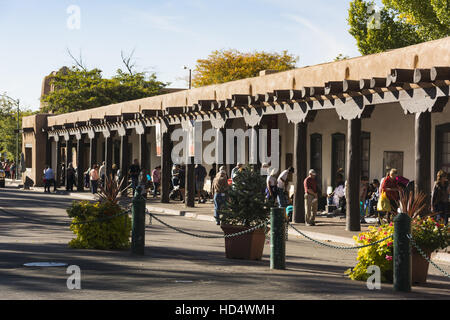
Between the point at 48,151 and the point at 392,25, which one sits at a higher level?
the point at 392,25

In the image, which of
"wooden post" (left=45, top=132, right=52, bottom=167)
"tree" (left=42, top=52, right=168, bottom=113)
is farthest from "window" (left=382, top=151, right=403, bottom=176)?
"tree" (left=42, top=52, right=168, bottom=113)

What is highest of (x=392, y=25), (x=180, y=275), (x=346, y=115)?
(x=392, y=25)

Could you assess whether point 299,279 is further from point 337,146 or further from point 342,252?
point 337,146

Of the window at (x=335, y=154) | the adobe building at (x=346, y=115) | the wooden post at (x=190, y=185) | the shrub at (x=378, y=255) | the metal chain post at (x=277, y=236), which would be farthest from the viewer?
the wooden post at (x=190, y=185)

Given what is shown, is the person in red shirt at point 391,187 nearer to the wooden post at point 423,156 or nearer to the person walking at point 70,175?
the wooden post at point 423,156

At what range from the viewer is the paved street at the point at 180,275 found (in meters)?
9.69

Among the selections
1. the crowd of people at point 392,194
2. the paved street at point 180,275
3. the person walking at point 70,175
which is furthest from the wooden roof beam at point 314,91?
the person walking at point 70,175

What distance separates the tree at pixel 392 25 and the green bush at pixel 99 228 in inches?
1038

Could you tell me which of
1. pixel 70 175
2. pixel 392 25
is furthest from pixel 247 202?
pixel 70 175

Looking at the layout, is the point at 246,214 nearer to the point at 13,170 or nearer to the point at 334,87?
the point at 334,87

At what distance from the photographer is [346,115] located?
2133 cm

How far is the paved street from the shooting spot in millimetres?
9688

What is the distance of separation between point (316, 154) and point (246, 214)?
17.3m

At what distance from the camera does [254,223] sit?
13.8m
